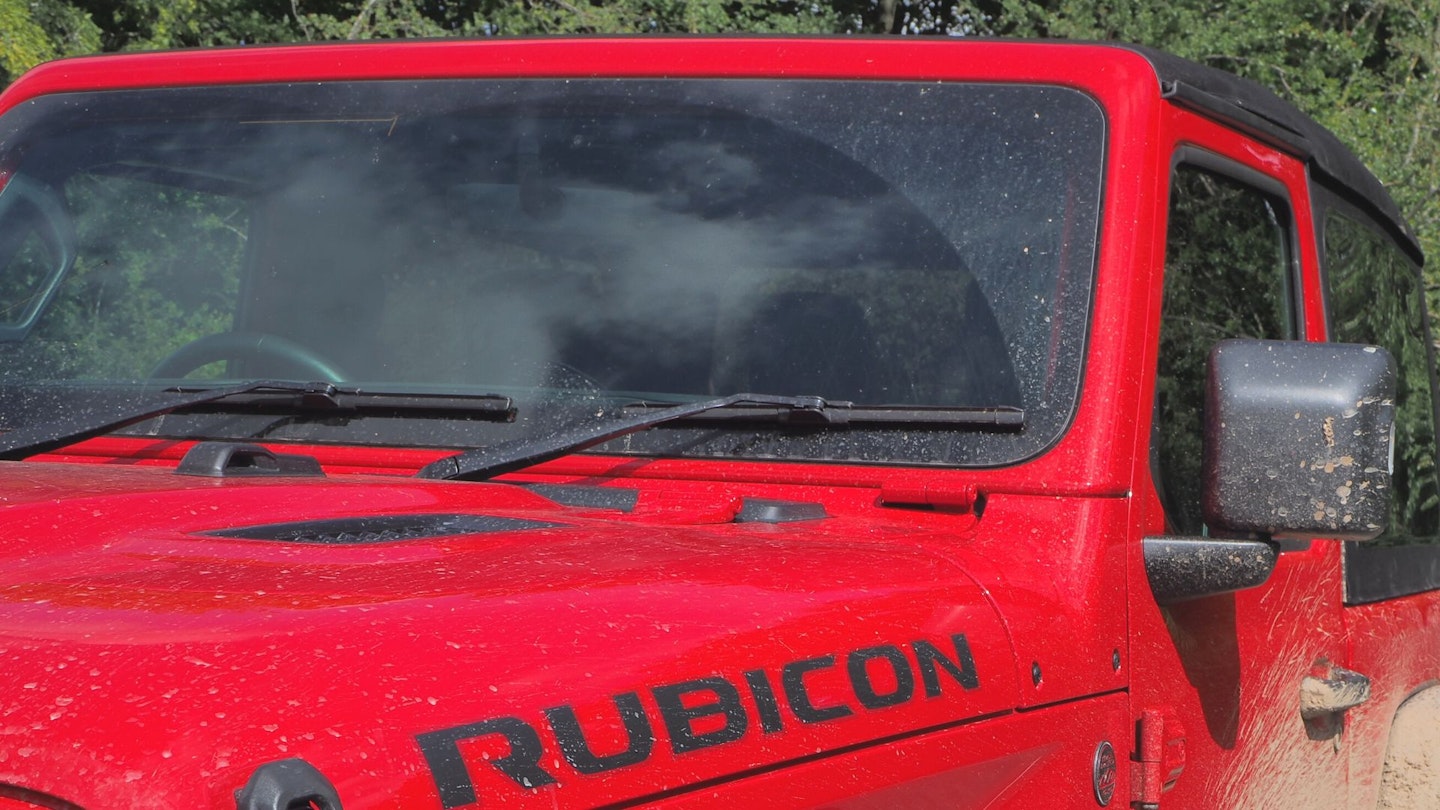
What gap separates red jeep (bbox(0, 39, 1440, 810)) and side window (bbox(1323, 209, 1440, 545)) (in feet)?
0.16

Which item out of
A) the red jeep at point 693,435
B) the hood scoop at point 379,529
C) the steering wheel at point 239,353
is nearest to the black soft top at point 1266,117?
the red jeep at point 693,435

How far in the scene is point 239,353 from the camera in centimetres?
256

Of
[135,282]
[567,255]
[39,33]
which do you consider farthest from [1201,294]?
[39,33]

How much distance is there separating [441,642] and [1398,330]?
2847 mm

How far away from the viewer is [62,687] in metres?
1.13

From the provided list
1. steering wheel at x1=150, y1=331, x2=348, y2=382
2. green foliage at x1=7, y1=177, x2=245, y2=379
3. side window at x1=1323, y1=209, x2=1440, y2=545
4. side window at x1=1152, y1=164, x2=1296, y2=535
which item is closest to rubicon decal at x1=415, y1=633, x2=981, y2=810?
side window at x1=1152, y1=164, x2=1296, y2=535

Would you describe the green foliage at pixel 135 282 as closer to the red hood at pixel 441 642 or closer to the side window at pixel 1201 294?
the red hood at pixel 441 642

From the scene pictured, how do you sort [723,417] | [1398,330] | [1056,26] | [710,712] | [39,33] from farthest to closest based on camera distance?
1. [1056,26]
2. [39,33]
3. [1398,330]
4. [723,417]
5. [710,712]

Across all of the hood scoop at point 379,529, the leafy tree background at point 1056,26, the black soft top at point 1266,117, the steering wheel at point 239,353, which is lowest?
the hood scoop at point 379,529

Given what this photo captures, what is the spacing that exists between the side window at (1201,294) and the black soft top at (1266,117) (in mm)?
91

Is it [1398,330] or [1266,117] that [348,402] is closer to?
[1266,117]

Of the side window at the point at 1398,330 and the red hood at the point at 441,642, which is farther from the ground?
the side window at the point at 1398,330

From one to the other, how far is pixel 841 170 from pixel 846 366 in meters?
0.29

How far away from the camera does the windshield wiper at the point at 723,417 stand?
6.93 ft
